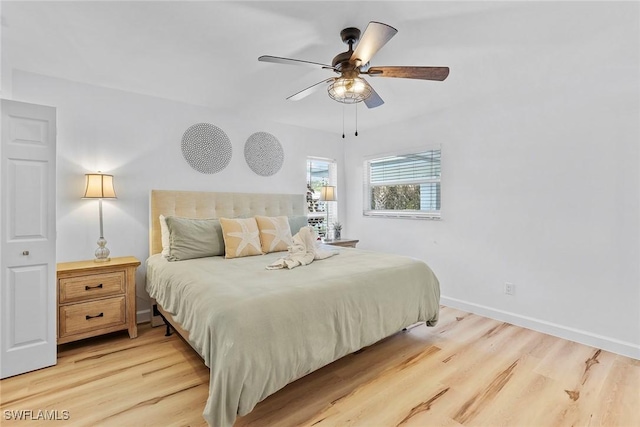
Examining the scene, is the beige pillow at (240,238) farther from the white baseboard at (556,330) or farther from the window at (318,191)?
the white baseboard at (556,330)

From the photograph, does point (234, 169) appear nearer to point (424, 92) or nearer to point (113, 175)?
point (113, 175)

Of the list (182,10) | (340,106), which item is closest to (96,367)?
(182,10)

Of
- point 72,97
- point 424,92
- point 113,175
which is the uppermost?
point 424,92

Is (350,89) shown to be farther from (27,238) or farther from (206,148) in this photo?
(27,238)

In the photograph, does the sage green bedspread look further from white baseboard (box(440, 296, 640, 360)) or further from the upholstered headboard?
white baseboard (box(440, 296, 640, 360))

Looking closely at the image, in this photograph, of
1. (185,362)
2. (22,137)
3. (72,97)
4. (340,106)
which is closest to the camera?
(22,137)

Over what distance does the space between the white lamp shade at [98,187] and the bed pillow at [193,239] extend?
0.56m

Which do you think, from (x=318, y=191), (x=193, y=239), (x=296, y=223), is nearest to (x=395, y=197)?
(x=318, y=191)

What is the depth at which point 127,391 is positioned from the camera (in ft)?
6.48

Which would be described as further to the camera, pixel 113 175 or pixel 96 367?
pixel 113 175

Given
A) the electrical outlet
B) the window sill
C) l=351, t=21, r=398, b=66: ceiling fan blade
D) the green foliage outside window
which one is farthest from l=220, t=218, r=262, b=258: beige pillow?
the electrical outlet

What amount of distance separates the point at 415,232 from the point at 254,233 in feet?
7.03

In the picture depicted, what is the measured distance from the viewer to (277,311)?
168 cm

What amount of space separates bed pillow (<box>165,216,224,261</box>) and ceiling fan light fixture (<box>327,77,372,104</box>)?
5.84 ft
